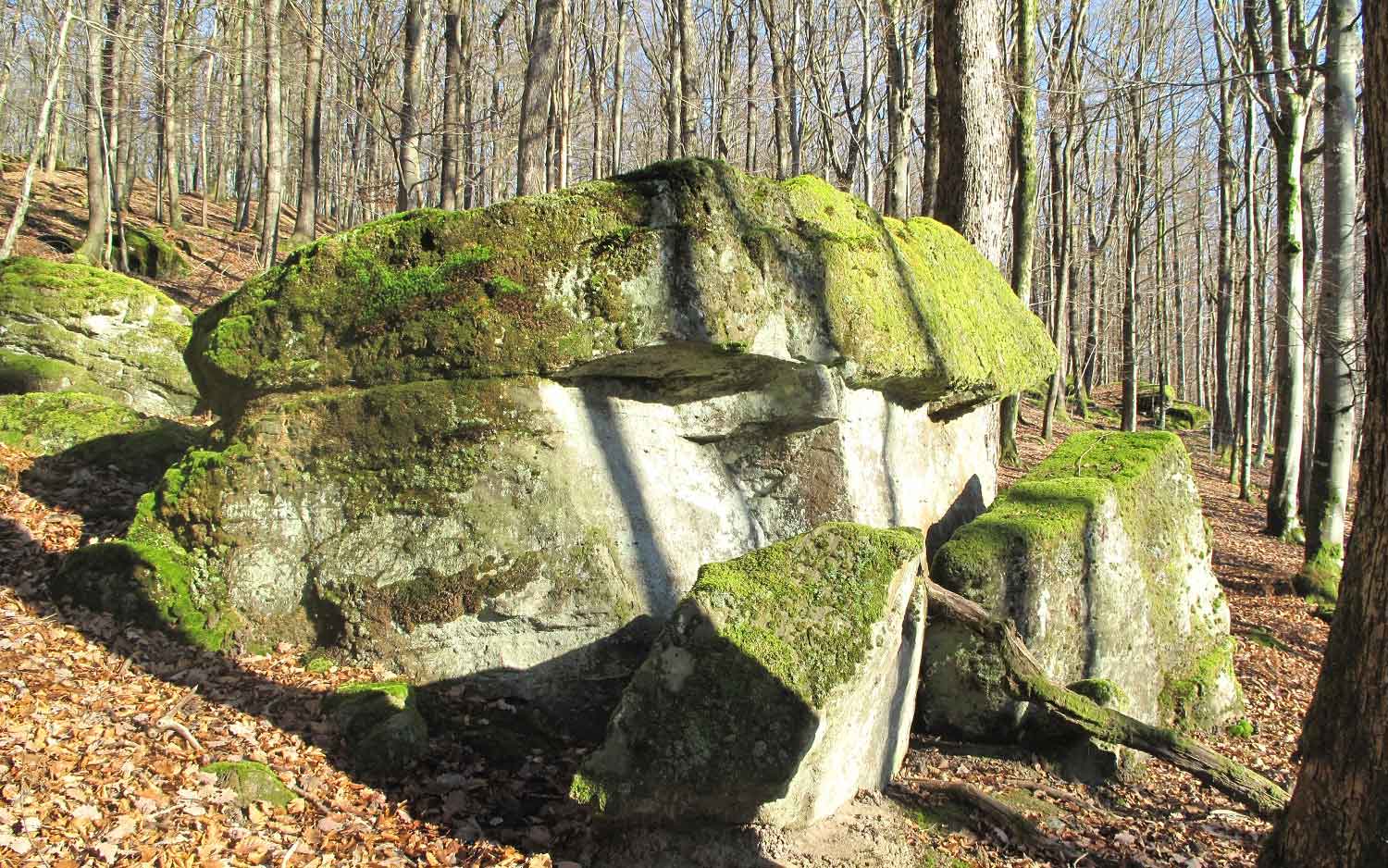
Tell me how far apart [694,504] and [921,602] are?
175cm

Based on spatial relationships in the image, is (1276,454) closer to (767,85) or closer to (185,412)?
(185,412)

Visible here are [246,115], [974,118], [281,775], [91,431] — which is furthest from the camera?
[246,115]

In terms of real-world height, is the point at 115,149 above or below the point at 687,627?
above

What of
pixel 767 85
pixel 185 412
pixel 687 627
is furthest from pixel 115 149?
pixel 687 627

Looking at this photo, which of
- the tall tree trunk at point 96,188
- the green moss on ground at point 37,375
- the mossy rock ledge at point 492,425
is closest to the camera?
the mossy rock ledge at point 492,425

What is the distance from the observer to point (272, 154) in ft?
54.2

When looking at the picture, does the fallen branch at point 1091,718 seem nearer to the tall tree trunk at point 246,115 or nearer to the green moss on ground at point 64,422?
the green moss on ground at point 64,422

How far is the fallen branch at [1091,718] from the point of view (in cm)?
526

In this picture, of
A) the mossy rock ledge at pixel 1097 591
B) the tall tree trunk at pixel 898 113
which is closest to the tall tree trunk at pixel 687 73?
the tall tree trunk at pixel 898 113

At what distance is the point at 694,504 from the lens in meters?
6.30

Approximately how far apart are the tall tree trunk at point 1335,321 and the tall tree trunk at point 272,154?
15.9m

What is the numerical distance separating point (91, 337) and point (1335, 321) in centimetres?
1407

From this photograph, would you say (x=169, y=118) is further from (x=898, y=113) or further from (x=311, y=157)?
(x=898, y=113)

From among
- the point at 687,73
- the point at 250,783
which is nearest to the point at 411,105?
the point at 687,73
